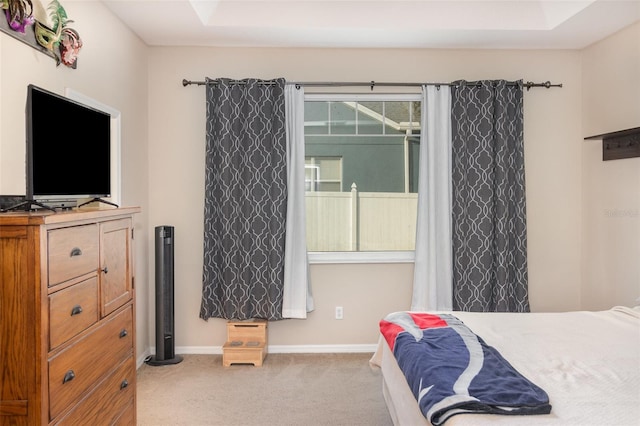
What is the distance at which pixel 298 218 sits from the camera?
4.04m

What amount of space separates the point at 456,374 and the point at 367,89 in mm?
2869

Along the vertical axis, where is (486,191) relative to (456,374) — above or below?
above

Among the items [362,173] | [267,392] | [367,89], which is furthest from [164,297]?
[367,89]

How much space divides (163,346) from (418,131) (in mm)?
2846

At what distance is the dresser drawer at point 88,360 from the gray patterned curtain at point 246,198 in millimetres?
1668

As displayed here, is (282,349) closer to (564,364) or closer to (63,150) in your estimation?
(564,364)

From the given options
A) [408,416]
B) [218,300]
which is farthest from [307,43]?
[408,416]

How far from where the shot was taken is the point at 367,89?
414 centimetres

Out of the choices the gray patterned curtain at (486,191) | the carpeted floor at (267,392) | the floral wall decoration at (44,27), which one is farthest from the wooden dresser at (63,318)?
the gray patterned curtain at (486,191)

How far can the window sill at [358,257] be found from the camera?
414 centimetres

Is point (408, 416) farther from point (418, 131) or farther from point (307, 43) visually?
point (307, 43)

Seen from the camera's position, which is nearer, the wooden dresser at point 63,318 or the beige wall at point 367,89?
the wooden dresser at point 63,318

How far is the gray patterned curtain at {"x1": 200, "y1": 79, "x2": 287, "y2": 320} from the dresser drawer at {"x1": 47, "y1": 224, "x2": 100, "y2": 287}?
2035 millimetres

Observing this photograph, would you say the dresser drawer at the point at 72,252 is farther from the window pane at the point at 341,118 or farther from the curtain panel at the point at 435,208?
the curtain panel at the point at 435,208
